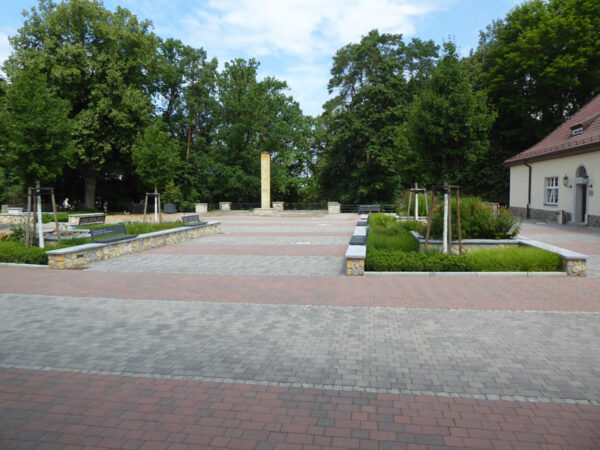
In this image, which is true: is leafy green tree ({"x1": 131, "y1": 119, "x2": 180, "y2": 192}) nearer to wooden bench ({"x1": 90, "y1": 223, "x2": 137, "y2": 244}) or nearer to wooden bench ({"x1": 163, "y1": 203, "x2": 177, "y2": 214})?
wooden bench ({"x1": 90, "y1": 223, "x2": 137, "y2": 244})

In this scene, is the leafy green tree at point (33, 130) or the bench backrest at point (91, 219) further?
the bench backrest at point (91, 219)

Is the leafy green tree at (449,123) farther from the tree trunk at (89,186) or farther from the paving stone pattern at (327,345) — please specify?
the tree trunk at (89,186)

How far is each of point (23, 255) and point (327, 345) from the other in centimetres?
1032

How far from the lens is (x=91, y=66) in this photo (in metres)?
33.5

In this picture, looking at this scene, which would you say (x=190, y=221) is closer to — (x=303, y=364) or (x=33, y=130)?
(x=33, y=130)

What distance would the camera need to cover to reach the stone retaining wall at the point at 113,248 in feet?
37.0

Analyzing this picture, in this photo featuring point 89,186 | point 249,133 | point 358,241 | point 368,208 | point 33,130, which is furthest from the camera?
point 249,133

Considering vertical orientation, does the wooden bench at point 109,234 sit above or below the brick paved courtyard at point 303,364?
above

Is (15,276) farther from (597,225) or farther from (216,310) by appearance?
(597,225)

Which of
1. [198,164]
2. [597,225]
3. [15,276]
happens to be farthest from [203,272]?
[198,164]

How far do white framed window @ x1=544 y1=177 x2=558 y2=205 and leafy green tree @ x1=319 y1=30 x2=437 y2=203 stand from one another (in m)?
12.8

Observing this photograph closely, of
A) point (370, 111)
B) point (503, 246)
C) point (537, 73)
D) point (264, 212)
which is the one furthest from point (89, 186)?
point (537, 73)

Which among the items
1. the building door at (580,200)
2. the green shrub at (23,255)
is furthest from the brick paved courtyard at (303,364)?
the building door at (580,200)

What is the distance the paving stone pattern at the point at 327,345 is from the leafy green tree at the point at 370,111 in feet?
104
